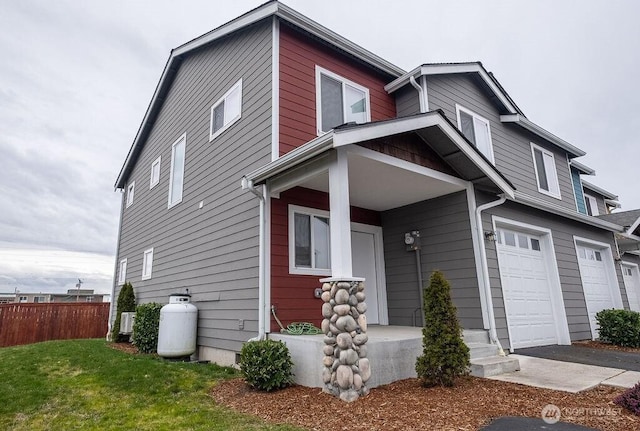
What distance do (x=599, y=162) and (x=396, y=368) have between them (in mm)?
26137

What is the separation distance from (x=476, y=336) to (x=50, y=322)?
45.7ft

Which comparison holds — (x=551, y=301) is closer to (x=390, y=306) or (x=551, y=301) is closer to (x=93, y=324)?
(x=390, y=306)

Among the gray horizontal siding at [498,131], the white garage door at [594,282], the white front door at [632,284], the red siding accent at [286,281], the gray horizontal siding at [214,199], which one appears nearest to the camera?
the red siding accent at [286,281]

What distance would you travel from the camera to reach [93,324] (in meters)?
13.9

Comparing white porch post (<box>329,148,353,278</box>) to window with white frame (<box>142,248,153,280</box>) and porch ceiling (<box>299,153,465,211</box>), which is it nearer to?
porch ceiling (<box>299,153,465,211</box>)

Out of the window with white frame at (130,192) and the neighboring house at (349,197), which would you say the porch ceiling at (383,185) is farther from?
the window with white frame at (130,192)

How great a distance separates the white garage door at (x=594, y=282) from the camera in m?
9.55

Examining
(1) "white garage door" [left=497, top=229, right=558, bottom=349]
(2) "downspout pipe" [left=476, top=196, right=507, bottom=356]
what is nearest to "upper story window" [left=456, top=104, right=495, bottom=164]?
(1) "white garage door" [left=497, top=229, right=558, bottom=349]

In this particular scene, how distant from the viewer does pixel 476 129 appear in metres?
9.12

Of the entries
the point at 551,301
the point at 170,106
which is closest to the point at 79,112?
the point at 170,106

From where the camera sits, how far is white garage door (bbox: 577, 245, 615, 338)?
9.55 m

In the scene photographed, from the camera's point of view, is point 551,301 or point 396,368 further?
point 551,301

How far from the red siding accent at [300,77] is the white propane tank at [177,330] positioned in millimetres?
3847

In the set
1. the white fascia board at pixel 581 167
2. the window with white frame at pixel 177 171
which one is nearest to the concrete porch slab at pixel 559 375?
the window with white frame at pixel 177 171
